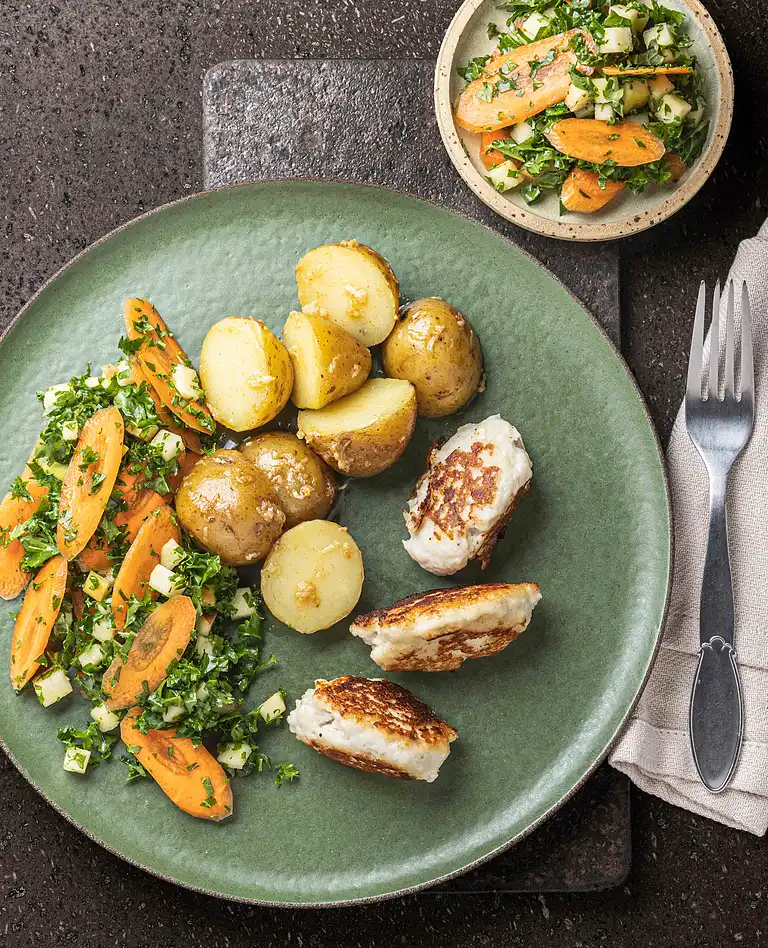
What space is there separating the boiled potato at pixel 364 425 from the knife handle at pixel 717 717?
39.4 inches

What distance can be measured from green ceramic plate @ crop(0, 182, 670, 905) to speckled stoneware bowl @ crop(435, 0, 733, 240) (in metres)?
0.13

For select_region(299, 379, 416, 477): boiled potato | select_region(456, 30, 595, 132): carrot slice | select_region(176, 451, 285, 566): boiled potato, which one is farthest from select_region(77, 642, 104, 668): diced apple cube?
select_region(456, 30, 595, 132): carrot slice

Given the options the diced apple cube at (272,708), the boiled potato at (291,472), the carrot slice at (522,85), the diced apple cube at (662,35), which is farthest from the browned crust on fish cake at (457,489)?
the diced apple cube at (662,35)

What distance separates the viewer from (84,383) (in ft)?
7.14

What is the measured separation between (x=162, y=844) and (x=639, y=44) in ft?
7.71

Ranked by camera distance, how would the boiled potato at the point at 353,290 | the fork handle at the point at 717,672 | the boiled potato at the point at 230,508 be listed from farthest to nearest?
the fork handle at the point at 717,672, the boiled potato at the point at 353,290, the boiled potato at the point at 230,508

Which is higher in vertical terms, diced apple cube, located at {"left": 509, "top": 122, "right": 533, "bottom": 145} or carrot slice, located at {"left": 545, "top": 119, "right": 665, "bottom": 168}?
diced apple cube, located at {"left": 509, "top": 122, "right": 533, "bottom": 145}

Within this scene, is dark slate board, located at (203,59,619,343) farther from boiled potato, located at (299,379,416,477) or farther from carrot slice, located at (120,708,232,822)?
carrot slice, located at (120,708,232,822)

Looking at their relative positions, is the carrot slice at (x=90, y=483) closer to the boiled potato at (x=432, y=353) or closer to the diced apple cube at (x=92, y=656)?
the diced apple cube at (x=92, y=656)

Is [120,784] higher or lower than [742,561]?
lower

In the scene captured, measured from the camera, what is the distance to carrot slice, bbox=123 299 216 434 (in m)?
2.14

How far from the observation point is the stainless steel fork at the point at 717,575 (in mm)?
2295

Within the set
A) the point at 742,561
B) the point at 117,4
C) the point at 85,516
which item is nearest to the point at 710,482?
the point at 742,561

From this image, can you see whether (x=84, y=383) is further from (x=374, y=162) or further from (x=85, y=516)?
(x=374, y=162)
